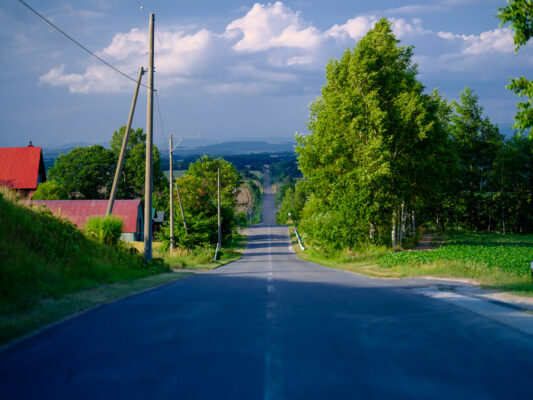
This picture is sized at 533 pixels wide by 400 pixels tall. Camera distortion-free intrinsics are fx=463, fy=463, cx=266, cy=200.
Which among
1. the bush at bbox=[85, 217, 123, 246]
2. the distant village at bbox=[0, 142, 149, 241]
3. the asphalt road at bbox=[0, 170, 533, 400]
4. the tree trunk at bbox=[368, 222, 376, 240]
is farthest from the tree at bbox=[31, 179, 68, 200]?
the asphalt road at bbox=[0, 170, 533, 400]

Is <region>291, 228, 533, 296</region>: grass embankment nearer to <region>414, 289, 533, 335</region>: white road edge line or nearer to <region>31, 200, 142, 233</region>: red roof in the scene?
<region>414, 289, 533, 335</region>: white road edge line

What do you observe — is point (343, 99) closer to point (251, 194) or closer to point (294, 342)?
point (294, 342)

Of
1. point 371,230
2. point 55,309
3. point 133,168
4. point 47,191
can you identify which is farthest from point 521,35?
point 133,168

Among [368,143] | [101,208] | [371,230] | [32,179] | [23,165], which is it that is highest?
[23,165]

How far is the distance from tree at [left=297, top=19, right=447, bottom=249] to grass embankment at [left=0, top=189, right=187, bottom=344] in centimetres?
1831

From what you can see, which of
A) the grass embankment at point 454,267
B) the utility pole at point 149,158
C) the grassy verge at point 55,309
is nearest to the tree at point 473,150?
the grass embankment at point 454,267

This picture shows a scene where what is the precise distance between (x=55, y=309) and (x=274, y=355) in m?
5.29

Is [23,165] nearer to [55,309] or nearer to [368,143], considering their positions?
[368,143]

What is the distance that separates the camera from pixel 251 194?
16312 cm

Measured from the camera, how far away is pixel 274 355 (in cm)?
566

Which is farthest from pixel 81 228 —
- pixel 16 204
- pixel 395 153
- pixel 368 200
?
pixel 395 153

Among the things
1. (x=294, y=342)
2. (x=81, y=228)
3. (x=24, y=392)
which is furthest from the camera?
(x=81, y=228)

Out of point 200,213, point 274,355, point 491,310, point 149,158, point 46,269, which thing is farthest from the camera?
point 200,213

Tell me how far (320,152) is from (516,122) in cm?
2596
